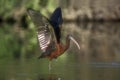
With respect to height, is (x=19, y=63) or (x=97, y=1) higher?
(x=97, y=1)

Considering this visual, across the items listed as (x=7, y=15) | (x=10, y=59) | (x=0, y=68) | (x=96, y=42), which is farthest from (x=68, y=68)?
A: (x=7, y=15)

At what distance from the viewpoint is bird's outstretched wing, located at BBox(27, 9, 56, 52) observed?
11.1 metres

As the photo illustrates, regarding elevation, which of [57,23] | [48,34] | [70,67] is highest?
[57,23]

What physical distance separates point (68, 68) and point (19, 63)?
1250mm

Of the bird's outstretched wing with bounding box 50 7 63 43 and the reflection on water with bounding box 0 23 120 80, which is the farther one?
the bird's outstretched wing with bounding box 50 7 63 43

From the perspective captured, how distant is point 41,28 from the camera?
11.3m

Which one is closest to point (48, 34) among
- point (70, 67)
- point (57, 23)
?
point (57, 23)

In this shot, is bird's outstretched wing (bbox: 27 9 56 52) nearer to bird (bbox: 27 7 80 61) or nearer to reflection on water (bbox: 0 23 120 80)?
bird (bbox: 27 7 80 61)

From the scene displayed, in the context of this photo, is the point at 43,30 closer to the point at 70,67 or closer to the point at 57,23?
the point at 57,23

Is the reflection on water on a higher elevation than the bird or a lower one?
lower

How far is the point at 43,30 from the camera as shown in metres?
11.3

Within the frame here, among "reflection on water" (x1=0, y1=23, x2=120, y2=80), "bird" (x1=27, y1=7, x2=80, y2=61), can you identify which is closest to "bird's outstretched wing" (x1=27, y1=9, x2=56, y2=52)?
"bird" (x1=27, y1=7, x2=80, y2=61)

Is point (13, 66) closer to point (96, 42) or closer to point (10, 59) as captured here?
point (10, 59)

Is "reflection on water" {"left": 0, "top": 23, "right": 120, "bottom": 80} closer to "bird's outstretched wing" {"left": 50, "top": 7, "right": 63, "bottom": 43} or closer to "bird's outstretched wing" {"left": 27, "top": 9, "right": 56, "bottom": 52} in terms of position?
"bird's outstretched wing" {"left": 27, "top": 9, "right": 56, "bottom": 52}
